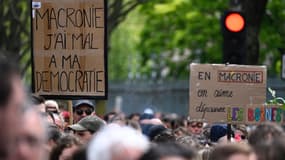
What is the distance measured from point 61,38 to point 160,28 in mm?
31351

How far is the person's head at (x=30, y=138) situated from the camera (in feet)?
13.6

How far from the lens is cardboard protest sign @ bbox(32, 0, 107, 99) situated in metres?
11.4

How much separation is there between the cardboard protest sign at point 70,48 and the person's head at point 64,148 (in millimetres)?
3716

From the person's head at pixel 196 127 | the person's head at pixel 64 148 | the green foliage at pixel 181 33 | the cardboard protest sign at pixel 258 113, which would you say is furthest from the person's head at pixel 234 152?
the green foliage at pixel 181 33

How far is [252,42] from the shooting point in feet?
67.6

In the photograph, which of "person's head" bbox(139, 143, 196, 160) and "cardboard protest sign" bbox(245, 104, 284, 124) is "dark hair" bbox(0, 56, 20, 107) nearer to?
"person's head" bbox(139, 143, 196, 160)

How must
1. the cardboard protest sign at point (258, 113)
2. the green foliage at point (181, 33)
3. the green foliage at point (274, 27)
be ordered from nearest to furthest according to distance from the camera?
1. the cardboard protest sign at point (258, 113)
2. the green foliage at point (274, 27)
3. the green foliage at point (181, 33)

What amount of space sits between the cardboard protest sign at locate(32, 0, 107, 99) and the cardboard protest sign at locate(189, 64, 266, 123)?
109cm

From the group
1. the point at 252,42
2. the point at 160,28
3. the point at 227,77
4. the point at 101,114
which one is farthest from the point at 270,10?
the point at 227,77

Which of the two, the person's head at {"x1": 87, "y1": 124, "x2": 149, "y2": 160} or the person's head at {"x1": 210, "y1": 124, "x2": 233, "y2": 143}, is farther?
the person's head at {"x1": 210, "y1": 124, "x2": 233, "y2": 143}

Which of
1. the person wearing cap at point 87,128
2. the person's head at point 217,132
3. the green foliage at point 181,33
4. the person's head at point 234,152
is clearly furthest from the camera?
the green foliage at point 181,33

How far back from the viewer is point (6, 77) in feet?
13.8

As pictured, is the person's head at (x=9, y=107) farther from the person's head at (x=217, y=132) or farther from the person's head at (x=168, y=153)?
the person's head at (x=217, y=132)

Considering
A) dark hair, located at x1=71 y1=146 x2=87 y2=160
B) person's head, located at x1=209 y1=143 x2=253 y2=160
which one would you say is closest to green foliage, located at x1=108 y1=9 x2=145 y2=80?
dark hair, located at x1=71 y1=146 x2=87 y2=160
